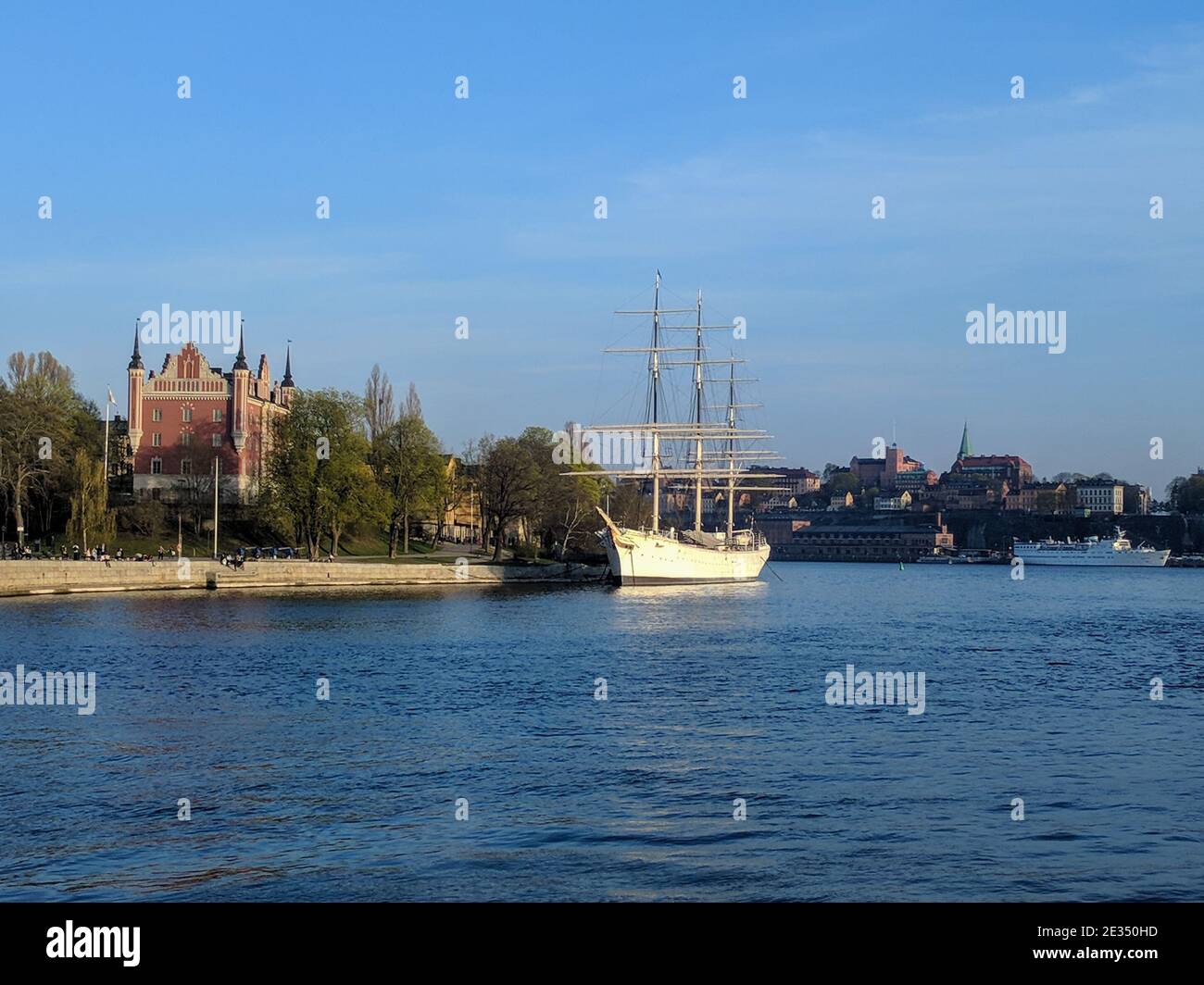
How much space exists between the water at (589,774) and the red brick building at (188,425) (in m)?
63.6

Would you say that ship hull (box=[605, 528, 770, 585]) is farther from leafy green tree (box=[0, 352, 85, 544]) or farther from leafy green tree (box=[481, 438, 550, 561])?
leafy green tree (box=[0, 352, 85, 544])

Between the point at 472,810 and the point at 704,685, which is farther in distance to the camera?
the point at 704,685

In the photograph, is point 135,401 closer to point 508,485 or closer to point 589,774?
point 508,485

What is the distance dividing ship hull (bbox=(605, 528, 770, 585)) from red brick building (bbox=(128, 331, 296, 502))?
30484 millimetres

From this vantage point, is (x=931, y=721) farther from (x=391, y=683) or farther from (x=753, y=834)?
(x=391, y=683)

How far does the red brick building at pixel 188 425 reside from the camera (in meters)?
112

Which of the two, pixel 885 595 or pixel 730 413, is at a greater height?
pixel 730 413

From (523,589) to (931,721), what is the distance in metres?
71.1

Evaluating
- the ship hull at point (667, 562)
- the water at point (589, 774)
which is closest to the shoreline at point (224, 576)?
the ship hull at point (667, 562)

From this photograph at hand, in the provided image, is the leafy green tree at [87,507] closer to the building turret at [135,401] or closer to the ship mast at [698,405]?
the building turret at [135,401]

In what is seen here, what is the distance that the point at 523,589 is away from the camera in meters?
100

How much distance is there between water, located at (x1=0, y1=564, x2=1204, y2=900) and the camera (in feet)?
55.0
